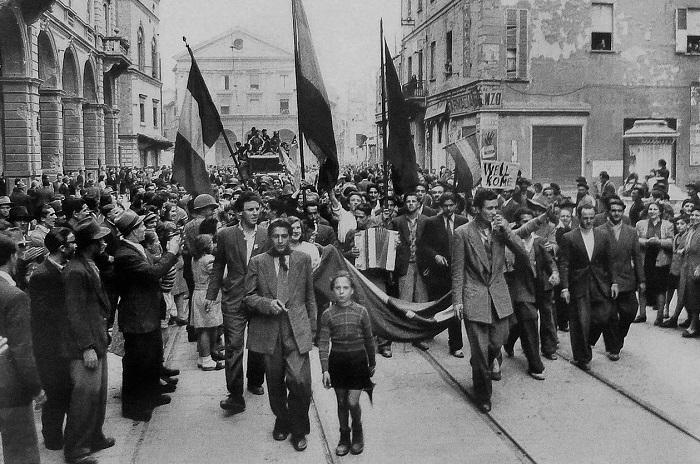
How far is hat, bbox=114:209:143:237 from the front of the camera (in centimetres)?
649

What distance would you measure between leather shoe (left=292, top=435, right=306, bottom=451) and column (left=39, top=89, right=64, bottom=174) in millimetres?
22969

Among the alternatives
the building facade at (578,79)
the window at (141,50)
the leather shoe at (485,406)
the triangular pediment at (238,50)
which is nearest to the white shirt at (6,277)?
the leather shoe at (485,406)

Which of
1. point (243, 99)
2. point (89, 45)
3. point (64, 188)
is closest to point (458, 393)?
point (64, 188)

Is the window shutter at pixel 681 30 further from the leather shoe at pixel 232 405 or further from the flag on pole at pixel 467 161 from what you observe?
the leather shoe at pixel 232 405

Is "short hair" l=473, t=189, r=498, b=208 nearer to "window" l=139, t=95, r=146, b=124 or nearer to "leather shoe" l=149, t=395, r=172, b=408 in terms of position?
"leather shoe" l=149, t=395, r=172, b=408

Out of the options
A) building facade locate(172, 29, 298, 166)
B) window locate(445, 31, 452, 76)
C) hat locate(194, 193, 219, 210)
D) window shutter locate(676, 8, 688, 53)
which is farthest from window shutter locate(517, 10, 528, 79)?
building facade locate(172, 29, 298, 166)

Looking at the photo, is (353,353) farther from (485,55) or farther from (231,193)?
(485,55)

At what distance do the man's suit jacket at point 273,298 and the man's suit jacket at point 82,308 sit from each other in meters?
1.19

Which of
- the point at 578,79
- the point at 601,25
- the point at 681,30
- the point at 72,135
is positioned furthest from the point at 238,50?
the point at 681,30

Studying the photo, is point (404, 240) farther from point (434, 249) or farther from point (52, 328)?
point (52, 328)

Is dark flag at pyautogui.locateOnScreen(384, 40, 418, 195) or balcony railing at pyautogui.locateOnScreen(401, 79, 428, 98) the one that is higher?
balcony railing at pyautogui.locateOnScreen(401, 79, 428, 98)

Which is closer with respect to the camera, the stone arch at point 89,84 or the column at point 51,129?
the column at point 51,129

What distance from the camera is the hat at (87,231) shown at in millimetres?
5730

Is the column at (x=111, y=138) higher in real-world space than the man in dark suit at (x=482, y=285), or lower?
higher
